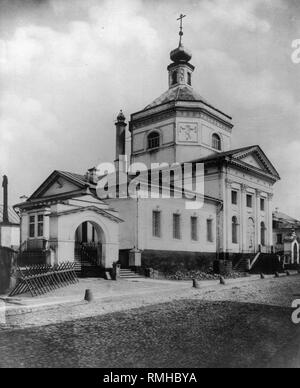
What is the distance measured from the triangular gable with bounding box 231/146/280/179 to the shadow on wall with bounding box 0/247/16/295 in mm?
16662

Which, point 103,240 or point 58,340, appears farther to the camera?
point 103,240

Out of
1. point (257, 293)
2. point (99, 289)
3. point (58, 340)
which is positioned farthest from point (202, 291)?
point (58, 340)

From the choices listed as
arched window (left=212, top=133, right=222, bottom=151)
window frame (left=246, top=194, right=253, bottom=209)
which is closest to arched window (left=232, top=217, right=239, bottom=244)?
window frame (left=246, top=194, right=253, bottom=209)

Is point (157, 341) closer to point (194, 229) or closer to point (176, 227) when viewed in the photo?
point (176, 227)

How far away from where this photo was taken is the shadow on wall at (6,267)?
1191 cm

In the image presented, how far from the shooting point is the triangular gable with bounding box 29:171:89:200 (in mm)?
21344

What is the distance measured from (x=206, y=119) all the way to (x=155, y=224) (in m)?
10.2

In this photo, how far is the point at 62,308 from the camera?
10.1 meters

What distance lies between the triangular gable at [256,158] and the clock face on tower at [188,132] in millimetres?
3131

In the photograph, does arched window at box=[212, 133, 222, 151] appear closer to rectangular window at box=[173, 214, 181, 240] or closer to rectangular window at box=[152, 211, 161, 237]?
rectangular window at box=[173, 214, 181, 240]

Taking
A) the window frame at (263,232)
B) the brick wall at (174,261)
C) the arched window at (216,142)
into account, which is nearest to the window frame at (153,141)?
the arched window at (216,142)

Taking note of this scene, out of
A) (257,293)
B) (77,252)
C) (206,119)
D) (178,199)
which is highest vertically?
(206,119)

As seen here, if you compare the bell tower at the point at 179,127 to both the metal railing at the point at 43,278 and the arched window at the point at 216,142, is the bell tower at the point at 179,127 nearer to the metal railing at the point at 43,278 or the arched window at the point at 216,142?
the arched window at the point at 216,142
